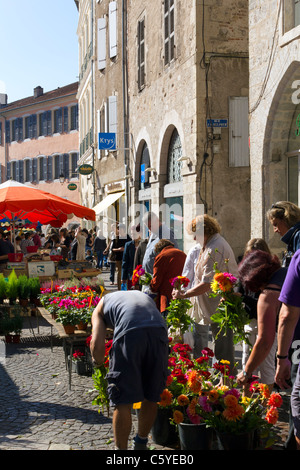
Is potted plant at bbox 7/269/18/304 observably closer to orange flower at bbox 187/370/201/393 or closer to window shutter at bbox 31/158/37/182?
orange flower at bbox 187/370/201/393

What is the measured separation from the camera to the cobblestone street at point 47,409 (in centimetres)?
474

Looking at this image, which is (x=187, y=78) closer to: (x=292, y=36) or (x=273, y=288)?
(x=292, y=36)

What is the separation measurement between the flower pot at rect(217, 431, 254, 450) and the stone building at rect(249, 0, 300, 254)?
6287 millimetres

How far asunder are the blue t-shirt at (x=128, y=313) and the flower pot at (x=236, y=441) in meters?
0.79

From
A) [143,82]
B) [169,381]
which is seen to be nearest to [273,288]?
[169,381]

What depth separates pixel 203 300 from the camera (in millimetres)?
6344

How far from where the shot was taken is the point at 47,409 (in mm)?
5609

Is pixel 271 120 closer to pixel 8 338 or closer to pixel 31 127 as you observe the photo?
pixel 8 338

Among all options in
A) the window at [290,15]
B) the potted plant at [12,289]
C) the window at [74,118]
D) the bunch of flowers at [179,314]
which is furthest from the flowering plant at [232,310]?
the window at [74,118]

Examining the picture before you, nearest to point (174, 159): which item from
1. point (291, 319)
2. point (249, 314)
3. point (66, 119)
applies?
point (249, 314)

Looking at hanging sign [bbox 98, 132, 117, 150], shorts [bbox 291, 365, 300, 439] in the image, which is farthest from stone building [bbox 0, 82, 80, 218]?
shorts [bbox 291, 365, 300, 439]

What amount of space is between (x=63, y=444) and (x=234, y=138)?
984 centimetres

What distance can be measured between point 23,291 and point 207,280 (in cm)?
454

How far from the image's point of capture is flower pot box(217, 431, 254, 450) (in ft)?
13.0
